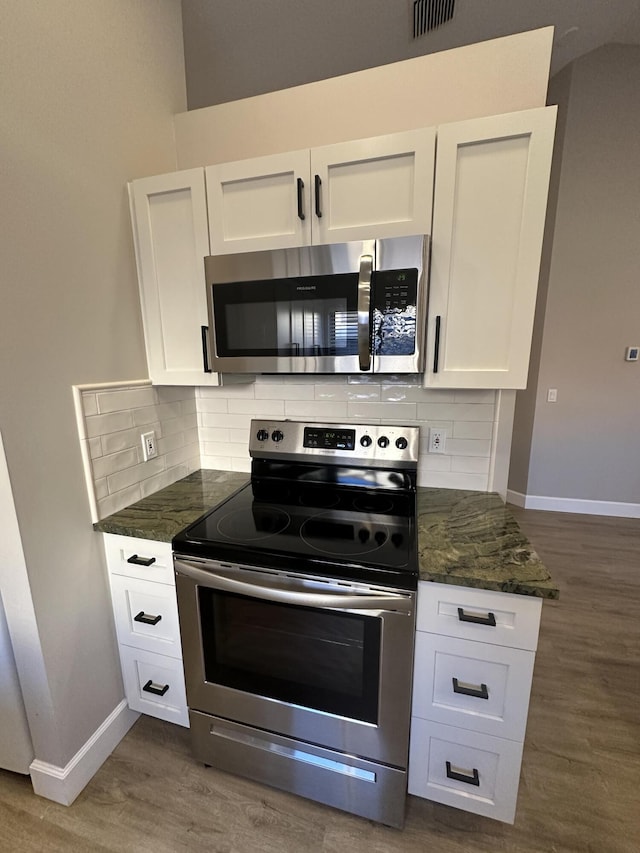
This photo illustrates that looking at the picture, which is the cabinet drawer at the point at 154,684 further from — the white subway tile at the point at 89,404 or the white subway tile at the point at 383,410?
the white subway tile at the point at 383,410

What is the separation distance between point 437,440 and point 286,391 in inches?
28.5

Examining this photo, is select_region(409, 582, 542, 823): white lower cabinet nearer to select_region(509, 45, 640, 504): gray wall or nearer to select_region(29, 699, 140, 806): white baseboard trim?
select_region(29, 699, 140, 806): white baseboard trim

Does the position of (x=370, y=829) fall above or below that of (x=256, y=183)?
below

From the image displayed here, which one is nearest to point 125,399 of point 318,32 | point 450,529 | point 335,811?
point 450,529

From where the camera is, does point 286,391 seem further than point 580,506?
No

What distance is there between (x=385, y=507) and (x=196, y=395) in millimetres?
1104

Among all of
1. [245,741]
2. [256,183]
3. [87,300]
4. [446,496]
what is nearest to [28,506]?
[87,300]

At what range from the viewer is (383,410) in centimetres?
166

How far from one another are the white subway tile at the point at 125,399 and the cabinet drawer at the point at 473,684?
4.34 feet

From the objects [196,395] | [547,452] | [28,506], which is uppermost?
[196,395]

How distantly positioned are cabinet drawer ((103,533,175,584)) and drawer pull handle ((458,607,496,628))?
0.96 metres

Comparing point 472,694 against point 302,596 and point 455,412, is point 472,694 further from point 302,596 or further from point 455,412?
point 455,412

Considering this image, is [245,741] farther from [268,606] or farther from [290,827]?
[268,606]

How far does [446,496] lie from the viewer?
5.17 ft
